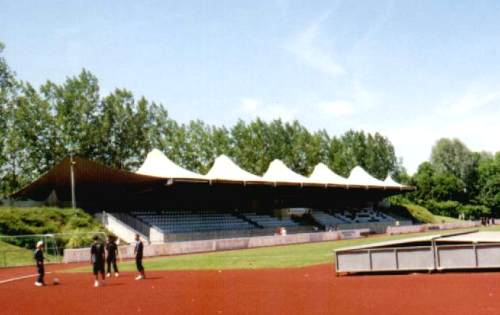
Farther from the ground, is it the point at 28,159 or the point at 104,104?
the point at 104,104

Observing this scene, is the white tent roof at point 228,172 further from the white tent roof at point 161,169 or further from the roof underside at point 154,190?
the white tent roof at point 161,169

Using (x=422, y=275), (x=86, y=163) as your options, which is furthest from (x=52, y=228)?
(x=422, y=275)

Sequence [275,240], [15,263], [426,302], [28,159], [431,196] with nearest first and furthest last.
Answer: [426,302] → [15,263] → [275,240] → [28,159] → [431,196]

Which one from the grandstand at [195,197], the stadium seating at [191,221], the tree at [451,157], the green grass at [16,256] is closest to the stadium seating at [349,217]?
the grandstand at [195,197]

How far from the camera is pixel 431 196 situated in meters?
111

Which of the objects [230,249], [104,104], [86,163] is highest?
[104,104]

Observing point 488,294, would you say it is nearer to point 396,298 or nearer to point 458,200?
point 396,298

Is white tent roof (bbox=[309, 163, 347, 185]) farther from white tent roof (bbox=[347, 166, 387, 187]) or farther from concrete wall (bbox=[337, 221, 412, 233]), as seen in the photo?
concrete wall (bbox=[337, 221, 412, 233])

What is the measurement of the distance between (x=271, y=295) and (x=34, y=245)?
28963mm

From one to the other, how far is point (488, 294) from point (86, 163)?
112 ft

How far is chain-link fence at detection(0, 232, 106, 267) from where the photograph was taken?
123 ft

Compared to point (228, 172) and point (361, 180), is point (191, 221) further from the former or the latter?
A: point (361, 180)

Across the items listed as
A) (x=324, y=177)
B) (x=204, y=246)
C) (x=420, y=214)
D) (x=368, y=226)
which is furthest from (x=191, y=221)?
(x=420, y=214)

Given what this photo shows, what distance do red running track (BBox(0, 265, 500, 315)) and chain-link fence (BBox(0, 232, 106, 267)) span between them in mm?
14117
